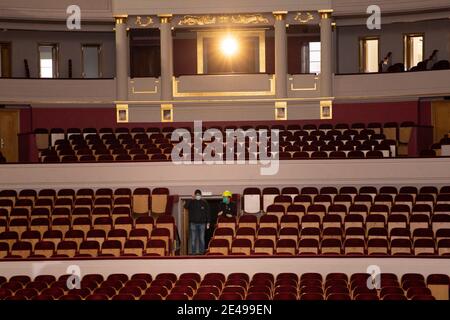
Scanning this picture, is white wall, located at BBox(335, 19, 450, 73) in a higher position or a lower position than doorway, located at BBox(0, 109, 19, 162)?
higher

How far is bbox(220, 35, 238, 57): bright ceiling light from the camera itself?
970 inches

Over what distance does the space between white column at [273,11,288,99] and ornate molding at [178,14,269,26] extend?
0.44m

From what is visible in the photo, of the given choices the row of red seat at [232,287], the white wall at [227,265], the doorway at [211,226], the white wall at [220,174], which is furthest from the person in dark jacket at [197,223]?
the row of red seat at [232,287]

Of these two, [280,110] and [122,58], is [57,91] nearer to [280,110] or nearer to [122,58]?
[122,58]

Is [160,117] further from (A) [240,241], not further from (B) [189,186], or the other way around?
(A) [240,241]

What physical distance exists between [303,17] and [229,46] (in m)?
2.46

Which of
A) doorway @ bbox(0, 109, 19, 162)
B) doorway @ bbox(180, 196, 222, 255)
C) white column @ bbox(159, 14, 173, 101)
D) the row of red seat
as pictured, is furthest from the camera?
doorway @ bbox(0, 109, 19, 162)

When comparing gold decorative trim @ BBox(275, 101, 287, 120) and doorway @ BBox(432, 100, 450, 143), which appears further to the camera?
doorway @ BBox(432, 100, 450, 143)

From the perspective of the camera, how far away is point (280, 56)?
23.0m

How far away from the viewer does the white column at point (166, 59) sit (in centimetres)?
2308

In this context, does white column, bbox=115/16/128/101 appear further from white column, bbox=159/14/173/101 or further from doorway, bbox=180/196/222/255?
doorway, bbox=180/196/222/255

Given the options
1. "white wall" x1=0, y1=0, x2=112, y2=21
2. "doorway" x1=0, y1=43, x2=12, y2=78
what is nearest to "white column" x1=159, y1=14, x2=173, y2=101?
"white wall" x1=0, y1=0, x2=112, y2=21

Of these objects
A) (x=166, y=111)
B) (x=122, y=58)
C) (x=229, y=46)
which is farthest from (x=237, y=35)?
(x=122, y=58)

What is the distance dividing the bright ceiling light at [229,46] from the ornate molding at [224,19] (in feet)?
4.53
